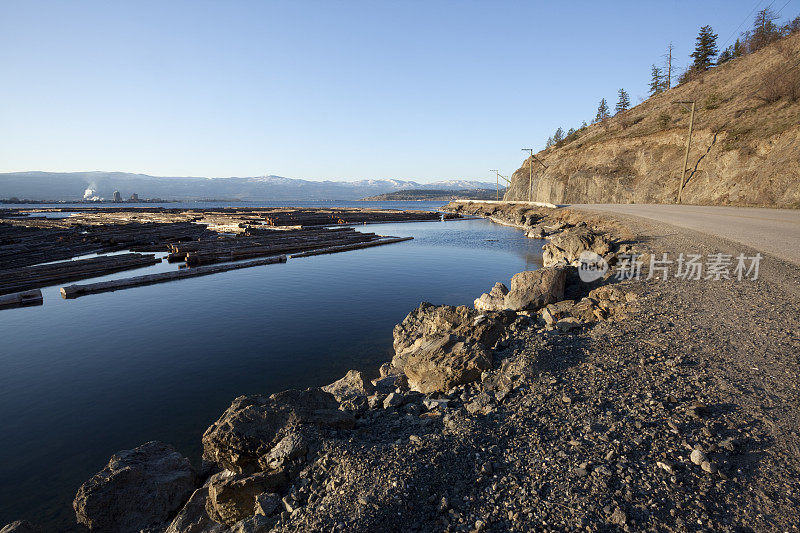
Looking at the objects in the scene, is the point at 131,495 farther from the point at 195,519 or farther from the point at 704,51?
the point at 704,51

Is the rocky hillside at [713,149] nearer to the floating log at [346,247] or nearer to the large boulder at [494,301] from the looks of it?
the large boulder at [494,301]

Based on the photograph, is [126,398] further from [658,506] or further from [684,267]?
[684,267]

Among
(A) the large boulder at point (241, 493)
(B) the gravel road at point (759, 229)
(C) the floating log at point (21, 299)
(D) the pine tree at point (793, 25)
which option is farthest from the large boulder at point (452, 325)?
(D) the pine tree at point (793, 25)

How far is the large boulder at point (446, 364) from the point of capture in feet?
22.1

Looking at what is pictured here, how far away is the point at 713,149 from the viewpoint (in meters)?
37.0

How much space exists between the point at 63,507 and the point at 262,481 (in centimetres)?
400

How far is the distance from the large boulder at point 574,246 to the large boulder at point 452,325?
291 inches

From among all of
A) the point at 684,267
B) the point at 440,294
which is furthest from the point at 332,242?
the point at 684,267

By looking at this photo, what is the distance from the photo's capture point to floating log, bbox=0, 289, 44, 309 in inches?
601

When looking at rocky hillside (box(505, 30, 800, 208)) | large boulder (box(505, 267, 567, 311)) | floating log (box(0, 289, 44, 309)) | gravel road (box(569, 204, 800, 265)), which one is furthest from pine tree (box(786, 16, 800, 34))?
floating log (box(0, 289, 44, 309))

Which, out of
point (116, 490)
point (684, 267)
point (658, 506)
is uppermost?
point (684, 267)

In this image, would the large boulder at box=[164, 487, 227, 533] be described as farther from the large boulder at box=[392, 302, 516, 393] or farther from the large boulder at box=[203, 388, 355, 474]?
the large boulder at box=[392, 302, 516, 393]

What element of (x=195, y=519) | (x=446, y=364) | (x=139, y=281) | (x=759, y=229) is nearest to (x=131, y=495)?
(x=195, y=519)

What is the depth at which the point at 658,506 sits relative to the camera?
131 inches
